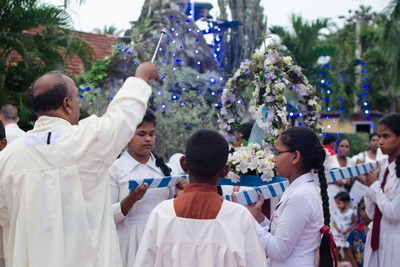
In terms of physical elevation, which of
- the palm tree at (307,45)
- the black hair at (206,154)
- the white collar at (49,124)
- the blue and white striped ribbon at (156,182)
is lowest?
the blue and white striped ribbon at (156,182)

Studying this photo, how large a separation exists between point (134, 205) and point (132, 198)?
310mm

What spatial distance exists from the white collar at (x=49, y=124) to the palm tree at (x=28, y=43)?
→ 747cm

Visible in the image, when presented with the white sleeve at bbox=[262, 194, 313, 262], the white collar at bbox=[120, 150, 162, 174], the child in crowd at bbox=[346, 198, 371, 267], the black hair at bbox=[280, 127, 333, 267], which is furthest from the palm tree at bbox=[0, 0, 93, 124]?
the white sleeve at bbox=[262, 194, 313, 262]

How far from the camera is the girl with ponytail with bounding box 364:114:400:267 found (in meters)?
3.34

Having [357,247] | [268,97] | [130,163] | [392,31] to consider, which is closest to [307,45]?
[392,31]

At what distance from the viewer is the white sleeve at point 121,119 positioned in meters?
1.93

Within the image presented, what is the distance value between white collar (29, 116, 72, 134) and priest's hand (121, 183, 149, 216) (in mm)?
794

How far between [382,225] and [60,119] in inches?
123

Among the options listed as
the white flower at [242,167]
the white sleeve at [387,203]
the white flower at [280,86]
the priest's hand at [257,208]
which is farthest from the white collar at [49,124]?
the white sleeve at [387,203]

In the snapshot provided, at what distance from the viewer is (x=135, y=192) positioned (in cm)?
267

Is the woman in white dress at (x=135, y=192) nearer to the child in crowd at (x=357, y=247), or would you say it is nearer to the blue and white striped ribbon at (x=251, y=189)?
the blue and white striped ribbon at (x=251, y=189)

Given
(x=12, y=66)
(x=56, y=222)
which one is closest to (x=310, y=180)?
(x=56, y=222)

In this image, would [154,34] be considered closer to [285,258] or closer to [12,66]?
[12,66]

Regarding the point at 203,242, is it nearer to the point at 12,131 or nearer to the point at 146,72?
the point at 146,72
